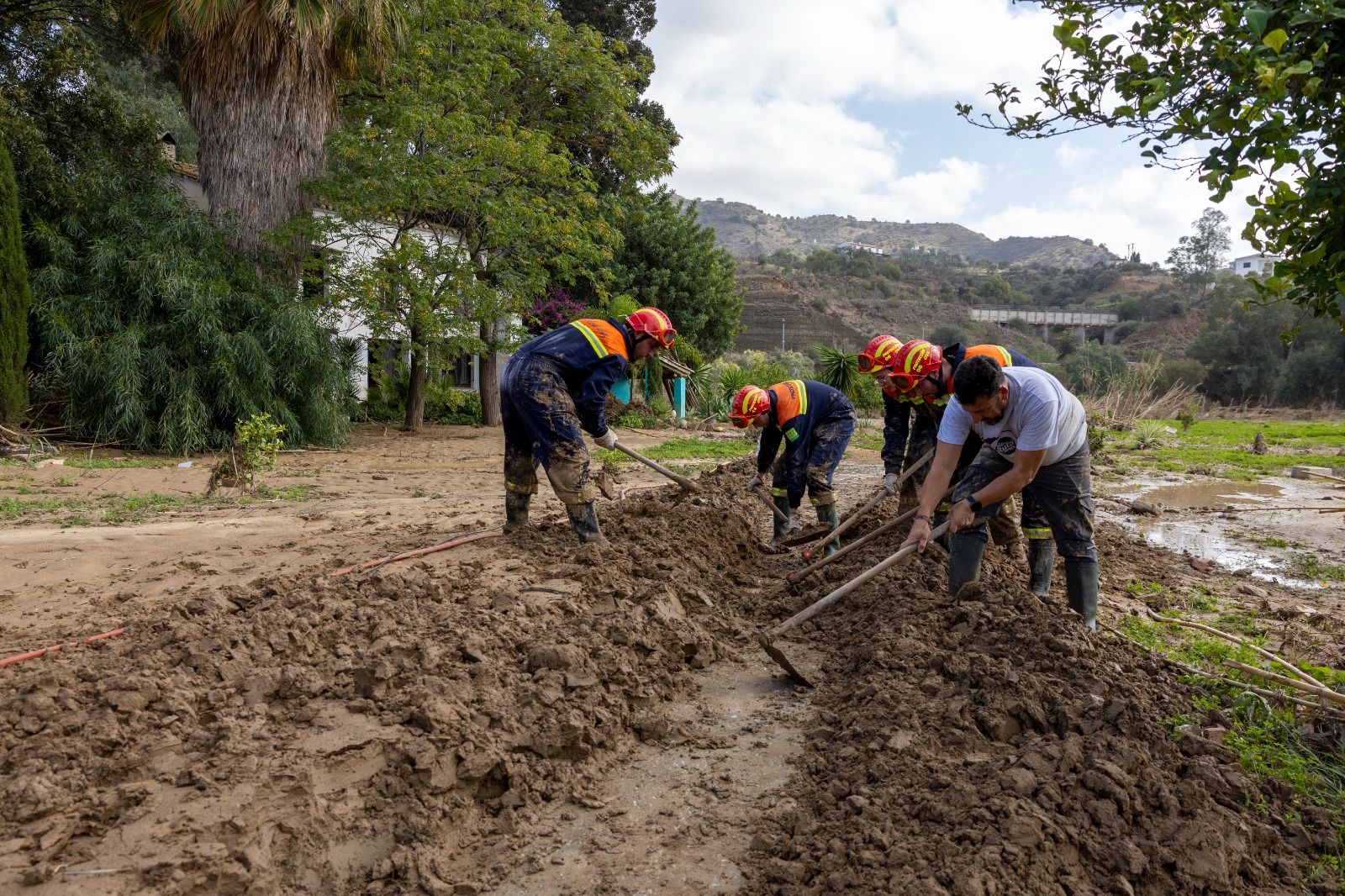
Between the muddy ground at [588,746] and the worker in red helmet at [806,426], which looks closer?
the muddy ground at [588,746]

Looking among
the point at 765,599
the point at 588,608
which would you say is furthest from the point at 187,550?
the point at 765,599

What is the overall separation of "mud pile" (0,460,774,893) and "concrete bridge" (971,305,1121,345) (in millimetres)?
59145

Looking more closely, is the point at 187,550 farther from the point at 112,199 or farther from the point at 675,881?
the point at 112,199

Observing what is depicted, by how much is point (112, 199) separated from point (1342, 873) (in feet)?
48.2

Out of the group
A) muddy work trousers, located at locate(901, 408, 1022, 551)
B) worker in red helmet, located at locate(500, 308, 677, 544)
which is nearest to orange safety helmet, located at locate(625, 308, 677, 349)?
worker in red helmet, located at locate(500, 308, 677, 544)

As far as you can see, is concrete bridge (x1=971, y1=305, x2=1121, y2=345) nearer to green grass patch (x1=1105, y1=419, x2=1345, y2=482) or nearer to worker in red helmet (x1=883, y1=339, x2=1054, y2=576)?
green grass patch (x1=1105, y1=419, x2=1345, y2=482)

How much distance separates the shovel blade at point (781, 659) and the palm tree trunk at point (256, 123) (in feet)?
39.7

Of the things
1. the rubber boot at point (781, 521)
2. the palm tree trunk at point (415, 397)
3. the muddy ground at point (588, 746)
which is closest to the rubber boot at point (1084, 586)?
the muddy ground at point (588, 746)

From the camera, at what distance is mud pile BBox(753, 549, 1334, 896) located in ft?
8.31

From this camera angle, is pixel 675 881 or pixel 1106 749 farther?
pixel 1106 749

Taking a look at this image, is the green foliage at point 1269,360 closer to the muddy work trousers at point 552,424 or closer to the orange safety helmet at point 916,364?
the orange safety helmet at point 916,364

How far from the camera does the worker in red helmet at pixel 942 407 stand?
516 cm

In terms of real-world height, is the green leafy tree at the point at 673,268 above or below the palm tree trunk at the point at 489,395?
above

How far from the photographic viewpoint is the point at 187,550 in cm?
601
